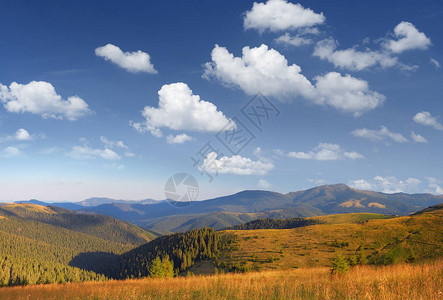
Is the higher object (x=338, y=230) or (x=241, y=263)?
(x=338, y=230)

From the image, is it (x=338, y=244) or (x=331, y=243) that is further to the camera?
(x=331, y=243)

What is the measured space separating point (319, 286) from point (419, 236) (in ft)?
222

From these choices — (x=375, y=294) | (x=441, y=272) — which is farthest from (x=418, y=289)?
(x=441, y=272)

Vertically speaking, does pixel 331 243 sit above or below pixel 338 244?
below

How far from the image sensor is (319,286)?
8.88m

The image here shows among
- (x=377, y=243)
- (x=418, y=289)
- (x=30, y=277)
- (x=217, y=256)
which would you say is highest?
(x=418, y=289)

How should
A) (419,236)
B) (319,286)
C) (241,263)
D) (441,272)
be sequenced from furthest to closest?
1. (241,263)
2. (419,236)
3. (441,272)
4. (319,286)

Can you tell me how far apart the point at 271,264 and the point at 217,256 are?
36.4 metres

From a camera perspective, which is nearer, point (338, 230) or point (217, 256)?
point (338, 230)

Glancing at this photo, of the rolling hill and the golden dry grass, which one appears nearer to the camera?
the rolling hill

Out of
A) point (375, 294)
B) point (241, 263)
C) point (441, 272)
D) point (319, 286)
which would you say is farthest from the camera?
point (241, 263)

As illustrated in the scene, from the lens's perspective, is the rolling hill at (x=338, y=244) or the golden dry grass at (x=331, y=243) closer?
the rolling hill at (x=338, y=244)

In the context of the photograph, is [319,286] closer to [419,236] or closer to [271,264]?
[271,264]

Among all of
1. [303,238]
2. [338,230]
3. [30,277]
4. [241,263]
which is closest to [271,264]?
[241,263]
